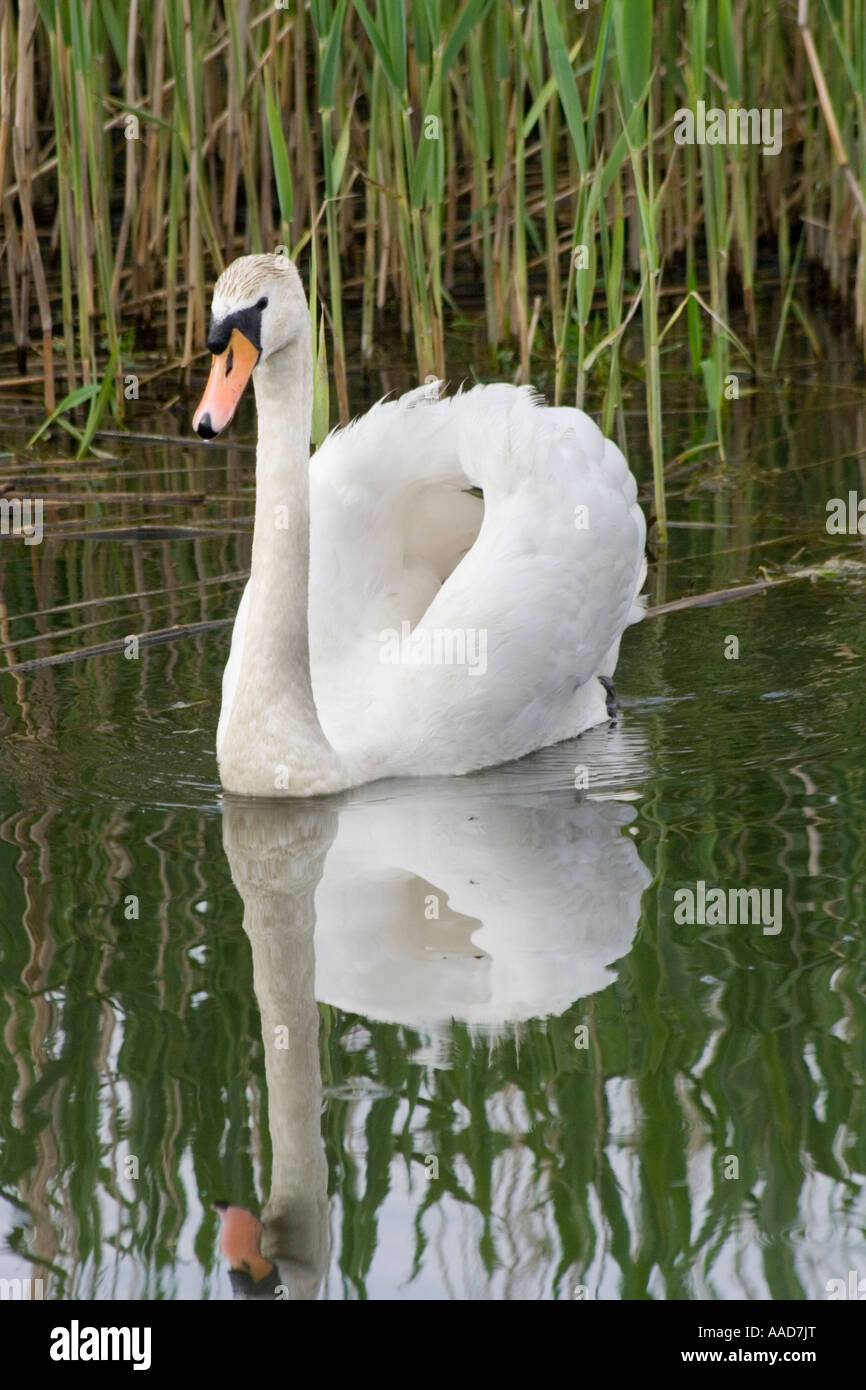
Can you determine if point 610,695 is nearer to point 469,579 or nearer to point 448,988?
point 469,579

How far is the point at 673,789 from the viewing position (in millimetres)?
5406

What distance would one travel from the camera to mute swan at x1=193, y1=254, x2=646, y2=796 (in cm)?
538

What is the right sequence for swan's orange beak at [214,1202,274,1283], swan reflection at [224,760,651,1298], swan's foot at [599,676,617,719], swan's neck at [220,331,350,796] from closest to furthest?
1. swan's orange beak at [214,1202,274,1283]
2. swan reflection at [224,760,651,1298]
3. swan's neck at [220,331,350,796]
4. swan's foot at [599,676,617,719]

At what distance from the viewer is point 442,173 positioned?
7.47 metres

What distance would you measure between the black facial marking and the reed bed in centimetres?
131

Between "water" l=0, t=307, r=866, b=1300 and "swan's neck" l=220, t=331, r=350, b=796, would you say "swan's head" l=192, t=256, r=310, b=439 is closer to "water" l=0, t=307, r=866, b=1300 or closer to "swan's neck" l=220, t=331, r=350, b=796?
"swan's neck" l=220, t=331, r=350, b=796

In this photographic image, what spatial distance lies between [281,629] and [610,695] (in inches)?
48.2

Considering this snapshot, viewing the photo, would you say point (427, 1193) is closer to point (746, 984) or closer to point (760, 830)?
A: point (746, 984)

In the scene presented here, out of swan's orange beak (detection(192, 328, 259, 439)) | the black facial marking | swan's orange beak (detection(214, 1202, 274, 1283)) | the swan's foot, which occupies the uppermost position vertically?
the black facial marking

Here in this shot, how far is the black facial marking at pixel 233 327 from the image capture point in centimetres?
510

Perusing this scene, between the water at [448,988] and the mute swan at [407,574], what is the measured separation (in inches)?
5.5

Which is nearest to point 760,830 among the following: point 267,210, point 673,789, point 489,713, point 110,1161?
point 673,789

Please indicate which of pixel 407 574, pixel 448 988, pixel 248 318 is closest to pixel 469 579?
pixel 407 574

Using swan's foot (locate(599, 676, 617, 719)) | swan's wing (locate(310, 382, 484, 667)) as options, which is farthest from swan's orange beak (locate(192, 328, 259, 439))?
swan's foot (locate(599, 676, 617, 719))
